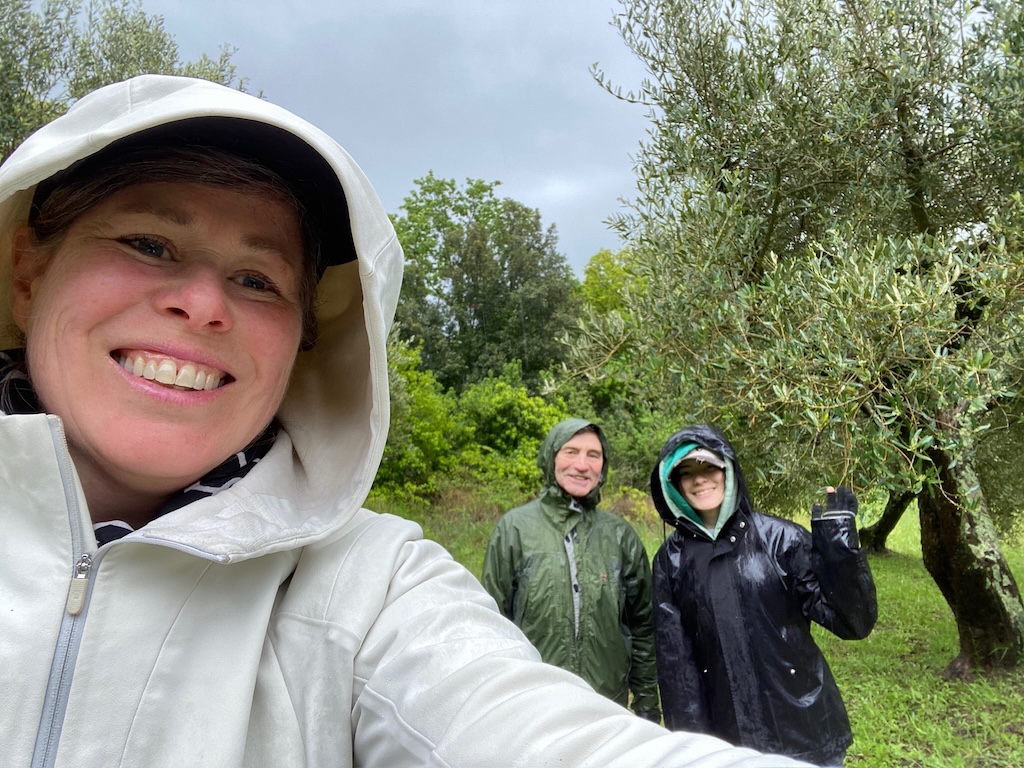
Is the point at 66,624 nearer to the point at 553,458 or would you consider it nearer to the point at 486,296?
the point at 553,458

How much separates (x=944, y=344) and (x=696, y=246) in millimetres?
1634

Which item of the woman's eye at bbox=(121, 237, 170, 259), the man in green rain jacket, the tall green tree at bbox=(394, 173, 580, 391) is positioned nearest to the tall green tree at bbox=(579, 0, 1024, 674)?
the man in green rain jacket

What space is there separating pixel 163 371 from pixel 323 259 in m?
0.47

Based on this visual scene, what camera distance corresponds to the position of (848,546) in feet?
9.56

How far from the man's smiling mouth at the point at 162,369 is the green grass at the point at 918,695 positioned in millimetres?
5493

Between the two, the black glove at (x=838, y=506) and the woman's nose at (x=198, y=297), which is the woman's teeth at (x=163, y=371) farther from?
the black glove at (x=838, y=506)

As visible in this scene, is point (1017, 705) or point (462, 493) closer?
point (1017, 705)

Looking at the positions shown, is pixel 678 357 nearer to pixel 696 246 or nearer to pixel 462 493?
pixel 696 246

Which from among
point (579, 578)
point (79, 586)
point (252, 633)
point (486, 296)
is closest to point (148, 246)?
point (79, 586)

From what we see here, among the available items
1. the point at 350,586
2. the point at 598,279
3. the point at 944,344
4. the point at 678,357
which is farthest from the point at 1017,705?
the point at 598,279

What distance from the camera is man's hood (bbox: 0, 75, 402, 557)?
1.01 meters

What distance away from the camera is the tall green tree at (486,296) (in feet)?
81.8

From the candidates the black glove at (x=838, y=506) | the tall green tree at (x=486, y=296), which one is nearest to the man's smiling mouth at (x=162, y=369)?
the black glove at (x=838, y=506)

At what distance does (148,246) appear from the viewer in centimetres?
111
